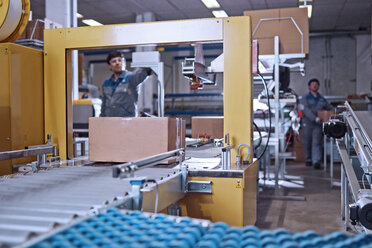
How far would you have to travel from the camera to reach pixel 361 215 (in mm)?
1881

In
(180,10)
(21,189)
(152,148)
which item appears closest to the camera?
(21,189)

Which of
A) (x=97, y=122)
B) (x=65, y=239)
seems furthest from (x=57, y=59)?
(x=65, y=239)

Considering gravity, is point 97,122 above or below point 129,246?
above

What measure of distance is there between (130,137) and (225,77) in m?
0.60

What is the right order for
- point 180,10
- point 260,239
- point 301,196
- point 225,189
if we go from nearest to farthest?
point 260,239 → point 225,189 → point 301,196 → point 180,10

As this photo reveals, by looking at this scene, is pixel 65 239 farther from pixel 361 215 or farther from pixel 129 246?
pixel 361 215

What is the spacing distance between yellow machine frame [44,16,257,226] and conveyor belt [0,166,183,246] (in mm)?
262

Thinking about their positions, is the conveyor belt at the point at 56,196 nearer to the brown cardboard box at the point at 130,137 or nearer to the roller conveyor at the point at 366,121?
the brown cardboard box at the point at 130,137

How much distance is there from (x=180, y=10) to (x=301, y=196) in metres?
4.75

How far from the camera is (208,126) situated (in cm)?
360

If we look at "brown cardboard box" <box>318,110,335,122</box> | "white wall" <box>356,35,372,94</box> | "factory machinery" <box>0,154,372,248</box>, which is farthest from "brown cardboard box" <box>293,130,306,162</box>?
"factory machinery" <box>0,154,372,248</box>

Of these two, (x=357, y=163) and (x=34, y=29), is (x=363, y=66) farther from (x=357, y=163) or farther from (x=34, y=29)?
(x=34, y=29)

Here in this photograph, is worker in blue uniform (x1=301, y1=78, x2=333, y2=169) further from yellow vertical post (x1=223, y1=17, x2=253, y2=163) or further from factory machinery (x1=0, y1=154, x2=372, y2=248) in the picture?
factory machinery (x1=0, y1=154, x2=372, y2=248)

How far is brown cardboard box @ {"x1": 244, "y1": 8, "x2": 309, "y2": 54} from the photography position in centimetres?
461
